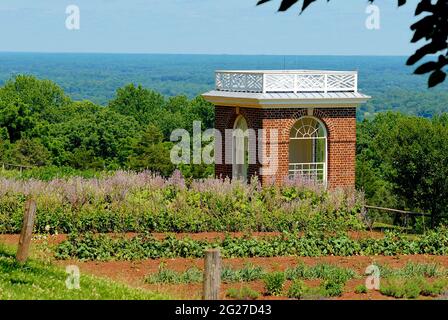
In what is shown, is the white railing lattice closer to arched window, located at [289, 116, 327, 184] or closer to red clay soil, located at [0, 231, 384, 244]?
arched window, located at [289, 116, 327, 184]

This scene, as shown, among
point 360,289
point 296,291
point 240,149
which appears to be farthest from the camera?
point 240,149

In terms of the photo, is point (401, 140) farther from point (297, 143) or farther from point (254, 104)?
point (254, 104)

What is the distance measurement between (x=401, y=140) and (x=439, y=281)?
24845 mm

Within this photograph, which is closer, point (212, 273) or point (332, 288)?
point (212, 273)

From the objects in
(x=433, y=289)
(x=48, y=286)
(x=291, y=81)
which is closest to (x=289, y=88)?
(x=291, y=81)

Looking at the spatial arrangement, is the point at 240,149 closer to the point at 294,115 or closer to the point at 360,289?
the point at 294,115

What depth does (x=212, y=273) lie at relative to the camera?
1060 centimetres

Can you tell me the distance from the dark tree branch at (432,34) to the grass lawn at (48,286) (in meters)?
6.37

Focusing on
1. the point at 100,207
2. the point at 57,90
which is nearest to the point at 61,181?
the point at 100,207

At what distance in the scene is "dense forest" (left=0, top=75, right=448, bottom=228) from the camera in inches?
1603

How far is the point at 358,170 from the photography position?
199ft

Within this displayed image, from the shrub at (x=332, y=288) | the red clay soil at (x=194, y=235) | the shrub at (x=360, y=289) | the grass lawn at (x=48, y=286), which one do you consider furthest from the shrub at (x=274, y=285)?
the red clay soil at (x=194, y=235)

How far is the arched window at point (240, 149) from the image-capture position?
3075cm

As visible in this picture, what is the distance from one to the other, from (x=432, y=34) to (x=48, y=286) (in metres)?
7.49
